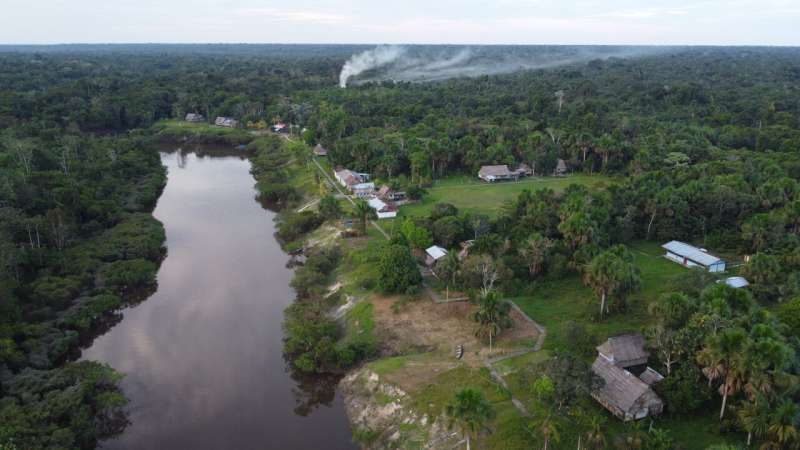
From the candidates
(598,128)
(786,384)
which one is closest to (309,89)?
(598,128)

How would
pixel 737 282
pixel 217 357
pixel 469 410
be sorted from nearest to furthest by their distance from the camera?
pixel 469 410 < pixel 217 357 < pixel 737 282

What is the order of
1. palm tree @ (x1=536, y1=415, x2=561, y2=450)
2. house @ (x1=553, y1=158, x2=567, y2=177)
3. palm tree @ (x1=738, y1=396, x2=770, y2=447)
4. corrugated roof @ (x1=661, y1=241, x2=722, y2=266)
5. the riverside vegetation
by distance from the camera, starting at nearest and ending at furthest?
palm tree @ (x1=738, y1=396, x2=770, y2=447)
palm tree @ (x1=536, y1=415, x2=561, y2=450)
the riverside vegetation
corrugated roof @ (x1=661, y1=241, x2=722, y2=266)
house @ (x1=553, y1=158, x2=567, y2=177)

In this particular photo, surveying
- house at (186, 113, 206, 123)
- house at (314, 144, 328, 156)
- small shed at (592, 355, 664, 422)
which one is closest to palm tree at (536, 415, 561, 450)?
small shed at (592, 355, 664, 422)

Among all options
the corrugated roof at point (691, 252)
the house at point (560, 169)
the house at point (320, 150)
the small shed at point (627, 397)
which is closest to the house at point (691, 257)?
the corrugated roof at point (691, 252)

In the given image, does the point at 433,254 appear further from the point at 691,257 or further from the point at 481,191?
the point at 481,191

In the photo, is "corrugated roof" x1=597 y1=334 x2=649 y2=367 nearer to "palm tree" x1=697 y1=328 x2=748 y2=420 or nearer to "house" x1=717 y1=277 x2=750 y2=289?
"palm tree" x1=697 y1=328 x2=748 y2=420

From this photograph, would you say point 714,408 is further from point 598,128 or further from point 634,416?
point 598,128

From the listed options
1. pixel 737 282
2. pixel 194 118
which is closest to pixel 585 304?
pixel 737 282

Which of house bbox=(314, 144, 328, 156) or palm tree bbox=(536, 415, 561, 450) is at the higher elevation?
house bbox=(314, 144, 328, 156)
